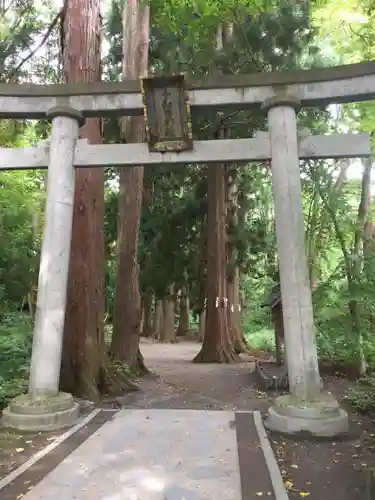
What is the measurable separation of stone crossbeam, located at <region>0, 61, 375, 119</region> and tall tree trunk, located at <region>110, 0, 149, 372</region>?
4946 mm

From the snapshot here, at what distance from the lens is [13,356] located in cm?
905

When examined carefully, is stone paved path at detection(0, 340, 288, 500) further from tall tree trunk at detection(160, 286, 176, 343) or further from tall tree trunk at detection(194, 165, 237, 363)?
Result: tall tree trunk at detection(160, 286, 176, 343)

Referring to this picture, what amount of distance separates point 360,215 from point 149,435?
6858 millimetres

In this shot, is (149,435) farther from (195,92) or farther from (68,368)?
(195,92)

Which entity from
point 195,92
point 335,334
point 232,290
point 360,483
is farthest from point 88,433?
point 232,290

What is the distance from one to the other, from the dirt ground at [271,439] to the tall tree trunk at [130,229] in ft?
3.73

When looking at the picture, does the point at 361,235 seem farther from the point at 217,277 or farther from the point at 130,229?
the point at 217,277

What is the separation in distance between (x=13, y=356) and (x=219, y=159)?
5.49 meters

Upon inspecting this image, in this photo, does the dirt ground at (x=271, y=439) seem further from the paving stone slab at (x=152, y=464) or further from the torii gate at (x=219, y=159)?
the paving stone slab at (x=152, y=464)

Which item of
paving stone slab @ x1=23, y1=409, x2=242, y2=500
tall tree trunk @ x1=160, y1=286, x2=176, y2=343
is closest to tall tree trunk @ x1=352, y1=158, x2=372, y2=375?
paving stone slab @ x1=23, y1=409, x2=242, y2=500

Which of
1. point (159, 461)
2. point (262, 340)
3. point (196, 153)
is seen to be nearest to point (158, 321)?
point (262, 340)

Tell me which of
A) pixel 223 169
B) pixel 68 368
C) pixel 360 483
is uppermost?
pixel 223 169

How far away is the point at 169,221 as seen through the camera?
51.5 feet

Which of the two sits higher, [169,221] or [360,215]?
[169,221]
